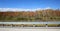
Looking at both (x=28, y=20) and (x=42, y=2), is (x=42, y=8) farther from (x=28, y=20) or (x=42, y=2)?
(x=28, y=20)

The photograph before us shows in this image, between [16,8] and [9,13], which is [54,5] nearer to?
[16,8]

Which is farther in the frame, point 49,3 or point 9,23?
point 9,23

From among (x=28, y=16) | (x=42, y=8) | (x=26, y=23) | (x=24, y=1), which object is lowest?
(x=26, y=23)

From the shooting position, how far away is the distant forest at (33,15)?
691 centimetres

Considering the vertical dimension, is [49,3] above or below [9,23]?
above

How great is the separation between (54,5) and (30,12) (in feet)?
5.32

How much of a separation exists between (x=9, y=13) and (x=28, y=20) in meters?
1.35

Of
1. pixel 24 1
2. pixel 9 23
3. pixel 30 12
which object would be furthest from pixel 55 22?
pixel 9 23

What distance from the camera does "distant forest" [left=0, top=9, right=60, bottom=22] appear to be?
6914 millimetres

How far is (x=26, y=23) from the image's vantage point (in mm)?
7195

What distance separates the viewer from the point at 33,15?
7.05 meters

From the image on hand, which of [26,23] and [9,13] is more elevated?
[9,13]

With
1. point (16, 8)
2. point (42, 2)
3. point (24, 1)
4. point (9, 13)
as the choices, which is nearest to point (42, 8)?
point (42, 2)

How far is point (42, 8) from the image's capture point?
22.8 ft
